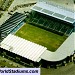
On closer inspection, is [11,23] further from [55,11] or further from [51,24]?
[55,11]

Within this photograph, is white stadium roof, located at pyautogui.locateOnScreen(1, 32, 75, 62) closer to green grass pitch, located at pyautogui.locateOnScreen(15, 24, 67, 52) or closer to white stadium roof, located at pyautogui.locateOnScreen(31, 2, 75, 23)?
green grass pitch, located at pyautogui.locateOnScreen(15, 24, 67, 52)

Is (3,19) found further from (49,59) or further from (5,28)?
(49,59)

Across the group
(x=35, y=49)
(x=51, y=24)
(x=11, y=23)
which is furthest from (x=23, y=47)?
(x=51, y=24)

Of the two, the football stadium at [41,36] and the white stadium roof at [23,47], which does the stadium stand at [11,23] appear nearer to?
the football stadium at [41,36]

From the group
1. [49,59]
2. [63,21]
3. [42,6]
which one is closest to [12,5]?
[42,6]

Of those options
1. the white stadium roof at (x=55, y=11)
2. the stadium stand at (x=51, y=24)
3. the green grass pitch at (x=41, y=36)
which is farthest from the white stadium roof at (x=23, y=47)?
the white stadium roof at (x=55, y=11)

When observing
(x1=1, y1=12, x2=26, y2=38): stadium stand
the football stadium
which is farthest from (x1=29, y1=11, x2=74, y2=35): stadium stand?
(x1=1, y1=12, x2=26, y2=38): stadium stand
